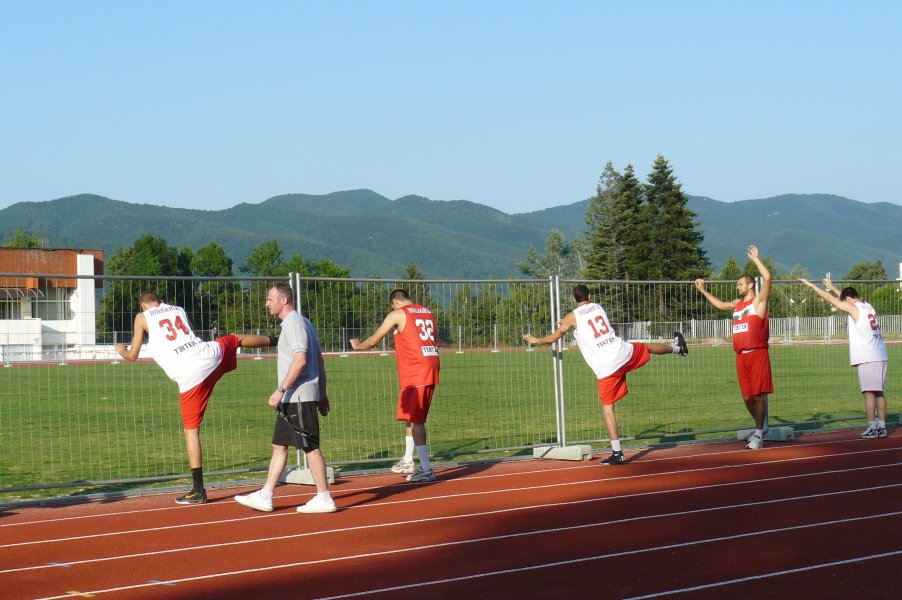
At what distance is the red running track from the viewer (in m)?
6.78

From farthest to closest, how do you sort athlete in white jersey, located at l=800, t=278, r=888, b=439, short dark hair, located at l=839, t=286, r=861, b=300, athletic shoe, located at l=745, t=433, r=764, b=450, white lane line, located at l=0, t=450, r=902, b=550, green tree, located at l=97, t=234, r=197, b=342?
short dark hair, located at l=839, t=286, r=861, b=300 < athlete in white jersey, located at l=800, t=278, r=888, b=439 < athletic shoe, located at l=745, t=433, r=764, b=450 < green tree, located at l=97, t=234, r=197, b=342 < white lane line, located at l=0, t=450, r=902, b=550

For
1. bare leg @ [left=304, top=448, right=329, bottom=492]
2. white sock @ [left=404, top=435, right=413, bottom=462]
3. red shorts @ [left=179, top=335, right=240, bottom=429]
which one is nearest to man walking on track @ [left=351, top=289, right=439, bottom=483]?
white sock @ [left=404, top=435, right=413, bottom=462]

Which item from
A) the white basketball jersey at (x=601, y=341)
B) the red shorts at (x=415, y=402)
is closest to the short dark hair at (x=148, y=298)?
the red shorts at (x=415, y=402)

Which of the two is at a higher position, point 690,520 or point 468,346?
point 468,346

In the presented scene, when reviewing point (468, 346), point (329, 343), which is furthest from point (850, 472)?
point (329, 343)

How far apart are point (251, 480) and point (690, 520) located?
4.94m

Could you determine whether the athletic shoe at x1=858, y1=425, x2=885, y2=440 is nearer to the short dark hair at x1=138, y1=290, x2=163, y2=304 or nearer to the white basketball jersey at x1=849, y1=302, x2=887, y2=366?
the white basketball jersey at x1=849, y1=302, x2=887, y2=366

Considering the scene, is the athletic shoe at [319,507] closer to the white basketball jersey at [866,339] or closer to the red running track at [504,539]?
the red running track at [504,539]

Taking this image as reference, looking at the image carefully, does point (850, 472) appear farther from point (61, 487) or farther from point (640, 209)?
point (640, 209)

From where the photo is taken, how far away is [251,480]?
1166 cm

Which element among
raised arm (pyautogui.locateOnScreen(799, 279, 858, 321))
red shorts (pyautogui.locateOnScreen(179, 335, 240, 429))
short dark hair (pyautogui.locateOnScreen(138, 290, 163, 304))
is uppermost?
short dark hair (pyautogui.locateOnScreen(138, 290, 163, 304))

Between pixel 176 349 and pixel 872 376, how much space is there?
9369mm

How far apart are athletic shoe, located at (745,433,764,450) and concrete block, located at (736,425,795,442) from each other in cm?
91

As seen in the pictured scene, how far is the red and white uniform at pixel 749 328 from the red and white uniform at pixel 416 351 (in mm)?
4245
